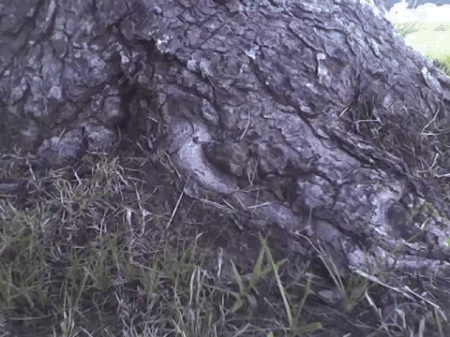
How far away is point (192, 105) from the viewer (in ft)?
5.39

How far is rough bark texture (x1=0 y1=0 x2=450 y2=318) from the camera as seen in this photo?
155 cm

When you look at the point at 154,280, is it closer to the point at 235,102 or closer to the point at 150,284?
the point at 150,284

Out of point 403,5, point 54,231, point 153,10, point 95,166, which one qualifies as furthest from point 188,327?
point 403,5

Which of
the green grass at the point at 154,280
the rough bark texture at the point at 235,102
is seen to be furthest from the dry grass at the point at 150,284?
the rough bark texture at the point at 235,102

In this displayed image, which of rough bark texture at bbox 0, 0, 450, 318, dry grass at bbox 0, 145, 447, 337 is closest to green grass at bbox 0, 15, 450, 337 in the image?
dry grass at bbox 0, 145, 447, 337

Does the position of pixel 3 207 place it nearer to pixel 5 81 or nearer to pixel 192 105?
pixel 5 81

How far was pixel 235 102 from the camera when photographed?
1633mm

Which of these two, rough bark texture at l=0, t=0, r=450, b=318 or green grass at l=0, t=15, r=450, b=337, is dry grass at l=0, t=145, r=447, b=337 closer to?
green grass at l=0, t=15, r=450, b=337

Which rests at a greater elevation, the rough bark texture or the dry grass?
the rough bark texture

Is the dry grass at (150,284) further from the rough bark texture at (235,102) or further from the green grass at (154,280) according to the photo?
the rough bark texture at (235,102)

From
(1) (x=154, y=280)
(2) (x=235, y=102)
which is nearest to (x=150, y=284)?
(1) (x=154, y=280)

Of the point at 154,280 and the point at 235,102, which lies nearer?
the point at 154,280

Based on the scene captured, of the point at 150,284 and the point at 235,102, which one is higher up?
the point at 235,102

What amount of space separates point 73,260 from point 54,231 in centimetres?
11
